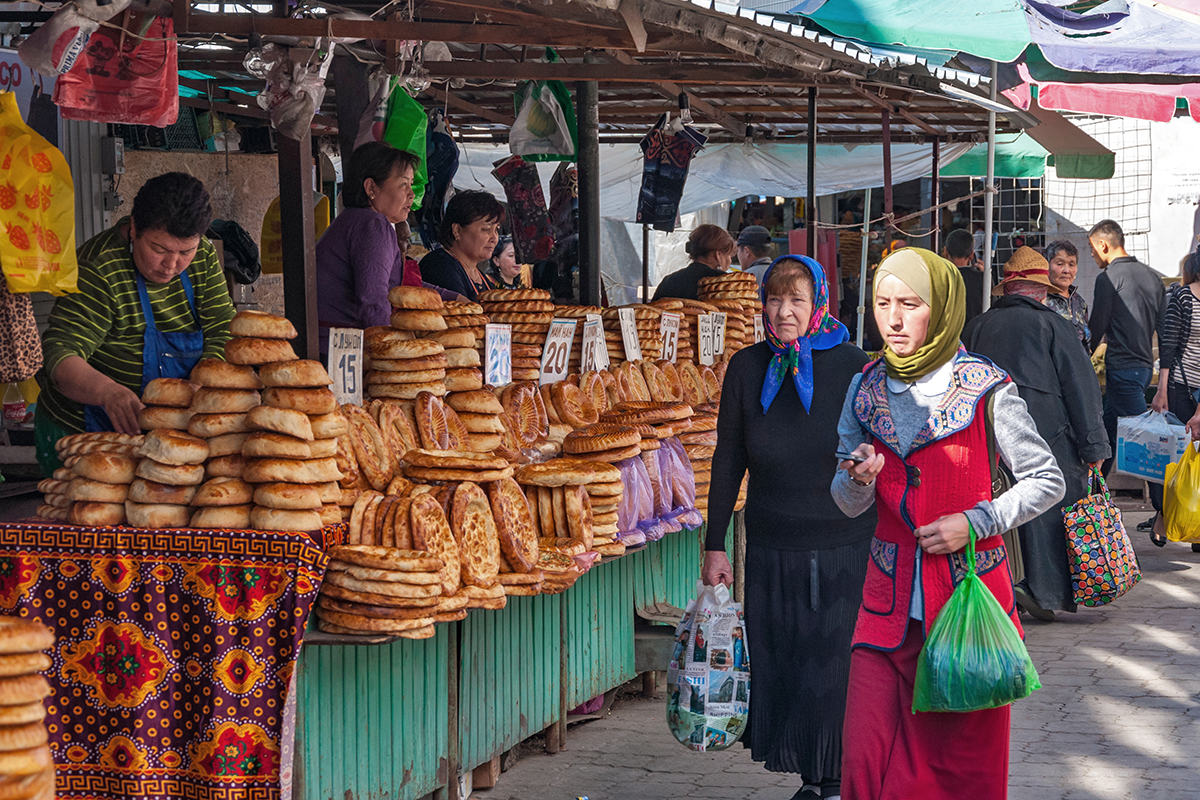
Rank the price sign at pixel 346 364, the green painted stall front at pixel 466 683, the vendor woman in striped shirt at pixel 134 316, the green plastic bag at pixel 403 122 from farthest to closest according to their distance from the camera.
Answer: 1. the green plastic bag at pixel 403 122
2. the price sign at pixel 346 364
3. the vendor woman in striped shirt at pixel 134 316
4. the green painted stall front at pixel 466 683

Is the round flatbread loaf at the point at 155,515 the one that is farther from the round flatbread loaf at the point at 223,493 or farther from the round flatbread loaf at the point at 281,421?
the round flatbread loaf at the point at 281,421

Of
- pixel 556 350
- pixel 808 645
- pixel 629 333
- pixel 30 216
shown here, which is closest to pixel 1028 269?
pixel 629 333

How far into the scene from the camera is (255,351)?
12.0ft

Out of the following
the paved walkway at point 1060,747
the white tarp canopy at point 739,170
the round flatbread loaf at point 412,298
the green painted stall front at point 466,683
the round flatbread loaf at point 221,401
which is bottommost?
the paved walkway at point 1060,747

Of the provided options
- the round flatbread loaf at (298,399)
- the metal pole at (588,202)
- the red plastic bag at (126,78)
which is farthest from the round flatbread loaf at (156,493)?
the metal pole at (588,202)

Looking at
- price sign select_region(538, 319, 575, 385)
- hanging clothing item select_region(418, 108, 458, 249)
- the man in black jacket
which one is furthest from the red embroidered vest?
hanging clothing item select_region(418, 108, 458, 249)

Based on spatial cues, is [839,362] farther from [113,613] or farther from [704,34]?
[113,613]

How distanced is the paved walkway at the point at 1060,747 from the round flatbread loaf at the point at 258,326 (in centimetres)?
199

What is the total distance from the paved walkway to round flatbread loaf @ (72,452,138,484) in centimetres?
188

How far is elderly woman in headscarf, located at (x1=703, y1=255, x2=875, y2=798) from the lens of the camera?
424 centimetres

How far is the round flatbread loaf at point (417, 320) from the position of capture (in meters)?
4.53

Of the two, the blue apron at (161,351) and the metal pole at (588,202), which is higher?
the metal pole at (588,202)

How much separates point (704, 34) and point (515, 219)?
→ 12.8 ft

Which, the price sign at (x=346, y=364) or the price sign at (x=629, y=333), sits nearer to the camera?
the price sign at (x=346, y=364)
